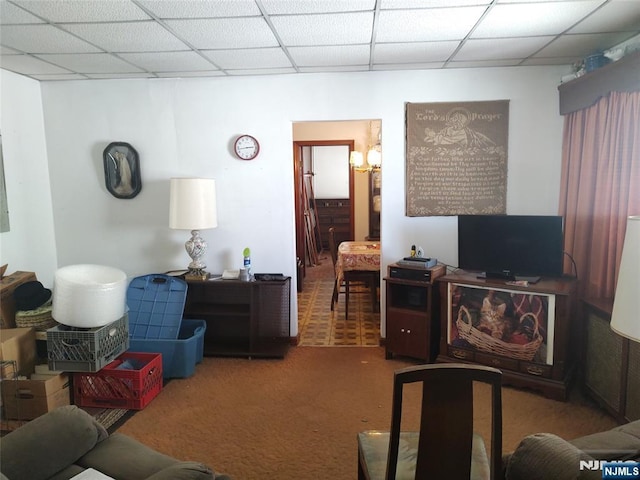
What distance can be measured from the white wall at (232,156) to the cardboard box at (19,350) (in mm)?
1113

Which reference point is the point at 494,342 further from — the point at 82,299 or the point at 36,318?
the point at 36,318

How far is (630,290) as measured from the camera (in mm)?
1372

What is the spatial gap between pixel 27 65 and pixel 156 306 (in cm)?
217

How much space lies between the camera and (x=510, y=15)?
2.40 metres

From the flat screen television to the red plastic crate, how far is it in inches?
99.1

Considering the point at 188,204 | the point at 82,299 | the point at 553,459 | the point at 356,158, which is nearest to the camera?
the point at 553,459

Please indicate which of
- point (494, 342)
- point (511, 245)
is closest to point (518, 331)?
point (494, 342)

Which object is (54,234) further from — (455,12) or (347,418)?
(455,12)

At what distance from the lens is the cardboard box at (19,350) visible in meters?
2.72

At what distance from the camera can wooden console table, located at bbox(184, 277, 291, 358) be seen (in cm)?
357

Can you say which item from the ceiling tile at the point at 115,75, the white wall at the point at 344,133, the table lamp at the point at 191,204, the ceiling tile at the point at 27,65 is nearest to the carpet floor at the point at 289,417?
the table lamp at the point at 191,204

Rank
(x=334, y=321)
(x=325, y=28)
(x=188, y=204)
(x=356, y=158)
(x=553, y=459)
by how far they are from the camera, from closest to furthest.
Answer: (x=553, y=459)
(x=325, y=28)
(x=188, y=204)
(x=334, y=321)
(x=356, y=158)

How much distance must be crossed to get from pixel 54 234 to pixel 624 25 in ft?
15.9

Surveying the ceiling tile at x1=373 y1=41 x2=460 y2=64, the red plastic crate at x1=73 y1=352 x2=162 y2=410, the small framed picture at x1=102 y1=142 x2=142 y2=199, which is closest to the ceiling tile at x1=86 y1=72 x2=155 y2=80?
the small framed picture at x1=102 y1=142 x2=142 y2=199
